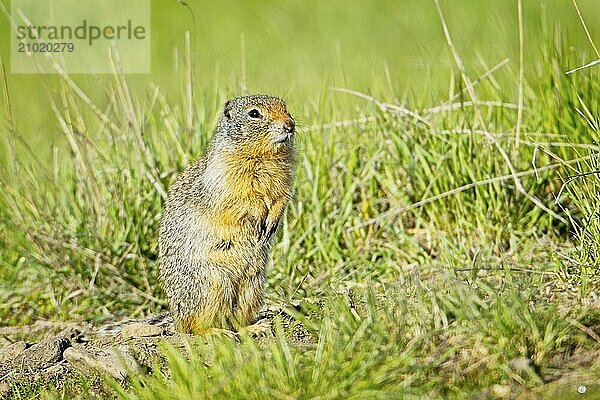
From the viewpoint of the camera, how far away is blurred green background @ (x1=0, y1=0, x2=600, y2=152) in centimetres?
881

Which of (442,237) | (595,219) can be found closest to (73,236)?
(442,237)

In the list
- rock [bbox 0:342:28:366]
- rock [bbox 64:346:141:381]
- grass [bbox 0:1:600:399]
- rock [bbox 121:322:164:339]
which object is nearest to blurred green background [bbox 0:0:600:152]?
grass [bbox 0:1:600:399]

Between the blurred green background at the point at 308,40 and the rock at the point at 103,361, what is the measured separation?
323 centimetres

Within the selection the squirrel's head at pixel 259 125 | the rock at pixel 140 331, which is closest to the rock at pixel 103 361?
the rock at pixel 140 331

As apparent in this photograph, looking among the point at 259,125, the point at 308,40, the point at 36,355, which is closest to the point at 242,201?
the point at 259,125

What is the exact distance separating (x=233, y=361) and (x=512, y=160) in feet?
8.11

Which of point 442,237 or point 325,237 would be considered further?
point 325,237

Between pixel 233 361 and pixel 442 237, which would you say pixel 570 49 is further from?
pixel 233 361

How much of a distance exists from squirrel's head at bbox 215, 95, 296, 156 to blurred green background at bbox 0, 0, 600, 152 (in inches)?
96.5

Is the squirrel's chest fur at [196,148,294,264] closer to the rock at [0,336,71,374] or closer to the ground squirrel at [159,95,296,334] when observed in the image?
the ground squirrel at [159,95,296,334]

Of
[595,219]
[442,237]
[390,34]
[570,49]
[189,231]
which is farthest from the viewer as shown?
[390,34]

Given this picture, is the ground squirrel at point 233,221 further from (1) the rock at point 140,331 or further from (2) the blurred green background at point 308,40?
(2) the blurred green background at point 308,40

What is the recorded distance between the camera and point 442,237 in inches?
223

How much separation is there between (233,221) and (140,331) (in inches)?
27.3
